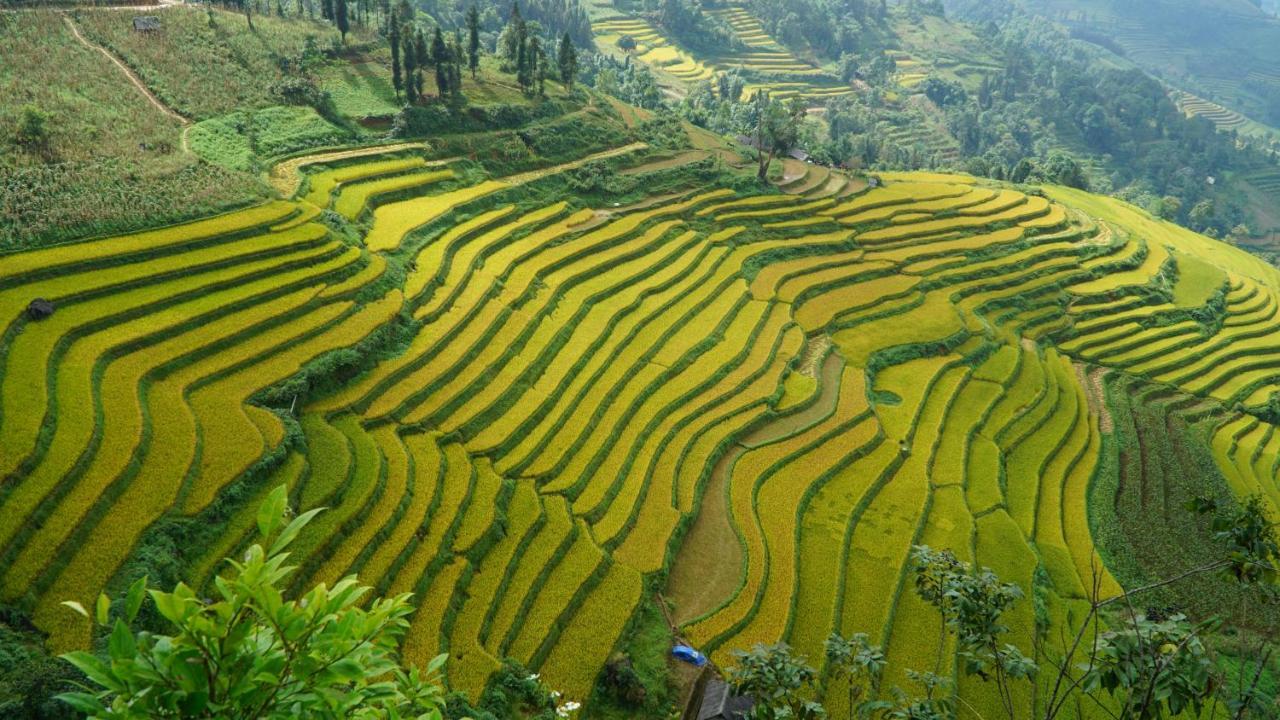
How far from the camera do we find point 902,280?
1425 inches

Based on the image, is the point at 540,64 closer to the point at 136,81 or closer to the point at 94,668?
the point at 136,81

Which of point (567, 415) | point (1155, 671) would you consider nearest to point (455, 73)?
point (567, 415)

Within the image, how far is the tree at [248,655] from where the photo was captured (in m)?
A: 3.23

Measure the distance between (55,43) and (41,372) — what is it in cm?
2181

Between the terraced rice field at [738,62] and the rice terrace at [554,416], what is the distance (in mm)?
59661

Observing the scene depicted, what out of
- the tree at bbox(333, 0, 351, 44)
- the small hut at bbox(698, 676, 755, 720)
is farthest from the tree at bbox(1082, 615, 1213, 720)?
the tree at bbox(333, 0, 351, 44)

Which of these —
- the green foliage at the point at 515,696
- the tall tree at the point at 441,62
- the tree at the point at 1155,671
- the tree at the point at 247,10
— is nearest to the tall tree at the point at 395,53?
the tall tree at the point at 441,62

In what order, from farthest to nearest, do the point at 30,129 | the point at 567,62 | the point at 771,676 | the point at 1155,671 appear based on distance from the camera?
1. the point at 567,62
2. the point at 30,129
3. the point at 771,676
4. the point at 1155,671

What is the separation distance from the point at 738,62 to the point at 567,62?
66.7 m

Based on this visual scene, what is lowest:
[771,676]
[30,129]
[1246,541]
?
[771,676]

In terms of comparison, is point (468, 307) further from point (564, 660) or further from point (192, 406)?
point (564, 660)

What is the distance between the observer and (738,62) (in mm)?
106500

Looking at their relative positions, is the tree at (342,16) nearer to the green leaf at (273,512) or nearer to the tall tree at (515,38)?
the tall tree at (515,38)

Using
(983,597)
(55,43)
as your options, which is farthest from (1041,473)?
(55,43)
